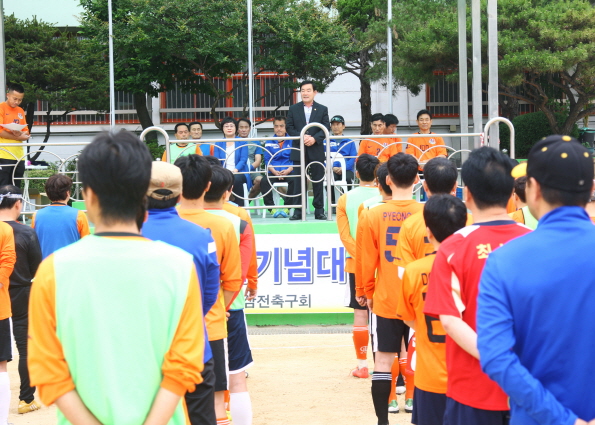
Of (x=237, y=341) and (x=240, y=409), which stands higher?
(x=237, y=341)

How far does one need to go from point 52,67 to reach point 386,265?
15020mm

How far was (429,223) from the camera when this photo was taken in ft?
10.8

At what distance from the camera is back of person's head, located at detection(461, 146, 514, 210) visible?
270cm

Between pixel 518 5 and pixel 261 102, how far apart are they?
7355 mm

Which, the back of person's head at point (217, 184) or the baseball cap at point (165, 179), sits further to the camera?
the back of person's head at point (217, 184)

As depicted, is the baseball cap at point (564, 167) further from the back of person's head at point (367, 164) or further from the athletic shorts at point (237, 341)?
the back of person's head at point (367, 164)

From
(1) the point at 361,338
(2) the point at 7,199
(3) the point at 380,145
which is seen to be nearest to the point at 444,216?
(1) the point at 361,338

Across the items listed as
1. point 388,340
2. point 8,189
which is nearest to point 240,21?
point 8,189

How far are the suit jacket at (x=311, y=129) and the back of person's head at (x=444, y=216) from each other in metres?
5.77

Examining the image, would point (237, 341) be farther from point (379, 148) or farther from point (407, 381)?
point (379, 148)

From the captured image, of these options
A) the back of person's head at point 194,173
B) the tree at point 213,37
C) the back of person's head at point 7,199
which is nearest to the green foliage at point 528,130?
the tree at point 213,37

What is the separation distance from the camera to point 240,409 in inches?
167

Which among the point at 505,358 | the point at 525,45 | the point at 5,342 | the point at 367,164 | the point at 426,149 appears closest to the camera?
the point at 505,358

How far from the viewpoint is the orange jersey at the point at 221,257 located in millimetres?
3703
